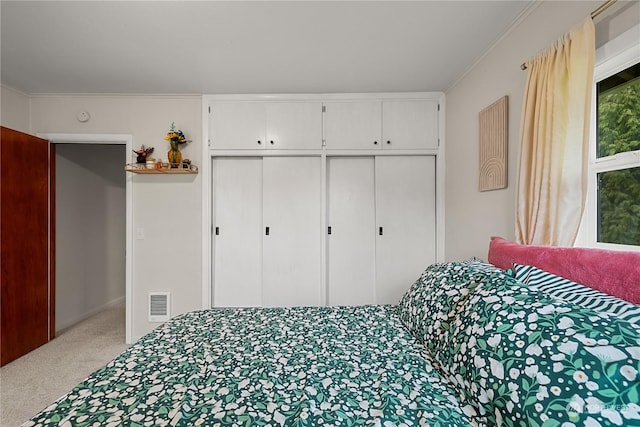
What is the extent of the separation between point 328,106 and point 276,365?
8.23ft

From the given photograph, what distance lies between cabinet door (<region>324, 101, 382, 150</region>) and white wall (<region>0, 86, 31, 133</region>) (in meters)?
3.08

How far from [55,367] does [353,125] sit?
11.4 feet

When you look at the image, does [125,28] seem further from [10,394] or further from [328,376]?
[10,394]

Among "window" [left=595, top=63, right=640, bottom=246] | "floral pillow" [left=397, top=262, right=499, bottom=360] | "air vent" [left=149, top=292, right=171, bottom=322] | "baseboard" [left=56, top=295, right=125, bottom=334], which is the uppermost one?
"window" [left=595, top=63, right=640, bottom=246]

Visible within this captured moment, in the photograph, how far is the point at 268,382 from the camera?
1006 millimetres

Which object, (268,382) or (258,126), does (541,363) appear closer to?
(268,382)

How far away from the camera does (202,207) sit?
2975 millimetres

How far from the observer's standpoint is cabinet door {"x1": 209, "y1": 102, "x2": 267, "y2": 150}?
2.95 metres

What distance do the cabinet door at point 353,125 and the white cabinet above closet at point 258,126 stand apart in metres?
0.13

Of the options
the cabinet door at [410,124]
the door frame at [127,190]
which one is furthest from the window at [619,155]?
the door frame at [127,190]

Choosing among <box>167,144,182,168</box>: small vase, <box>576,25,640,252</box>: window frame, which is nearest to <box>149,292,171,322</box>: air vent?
<box>167,144,182,168</box>: small vase

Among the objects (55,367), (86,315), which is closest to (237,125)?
(55,367)

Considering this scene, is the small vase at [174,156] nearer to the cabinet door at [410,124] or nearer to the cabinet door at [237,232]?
the cabinet door at [237,232]

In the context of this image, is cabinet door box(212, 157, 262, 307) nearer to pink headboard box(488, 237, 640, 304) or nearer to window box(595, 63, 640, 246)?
pink headboard box(488, 237, 640, 304)
